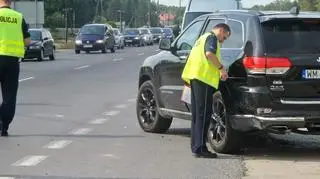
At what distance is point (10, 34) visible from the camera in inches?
415

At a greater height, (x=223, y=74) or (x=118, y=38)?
(x=223, y=74)

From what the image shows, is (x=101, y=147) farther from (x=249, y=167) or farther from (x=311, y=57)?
(x=311, y=57)

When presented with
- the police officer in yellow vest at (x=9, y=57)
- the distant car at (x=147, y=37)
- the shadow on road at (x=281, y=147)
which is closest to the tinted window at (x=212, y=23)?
the shadow on road at (x=281, y=147)

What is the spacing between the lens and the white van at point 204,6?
28281mm

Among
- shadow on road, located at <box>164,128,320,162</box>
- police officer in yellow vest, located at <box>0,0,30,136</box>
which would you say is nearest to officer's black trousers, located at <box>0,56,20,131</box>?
police officer in yellow vest, located at <box>0,0,30,136</box>

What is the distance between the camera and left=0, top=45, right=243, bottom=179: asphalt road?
8.04 m

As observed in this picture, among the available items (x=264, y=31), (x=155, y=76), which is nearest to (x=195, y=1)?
(x=155, y=76)

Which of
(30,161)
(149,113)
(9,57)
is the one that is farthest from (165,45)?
(30,161)

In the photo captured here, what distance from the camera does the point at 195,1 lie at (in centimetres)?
2922

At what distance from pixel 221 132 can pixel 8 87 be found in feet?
10.6

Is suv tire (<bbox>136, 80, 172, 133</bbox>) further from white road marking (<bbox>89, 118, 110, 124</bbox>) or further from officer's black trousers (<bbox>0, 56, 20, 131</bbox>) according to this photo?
officer's black trousers (<bbox>0, 56, 20, 131</bbox>)

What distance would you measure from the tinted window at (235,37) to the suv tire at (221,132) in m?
0.63

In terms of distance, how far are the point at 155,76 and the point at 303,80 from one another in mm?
2812

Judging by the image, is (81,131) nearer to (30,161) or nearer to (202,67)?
(30,161)
